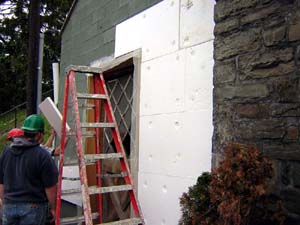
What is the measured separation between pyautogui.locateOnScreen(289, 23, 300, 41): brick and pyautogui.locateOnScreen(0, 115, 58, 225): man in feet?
8.35

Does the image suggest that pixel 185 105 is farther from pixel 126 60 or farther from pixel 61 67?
pixel 61 67

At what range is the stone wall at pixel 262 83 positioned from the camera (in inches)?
107


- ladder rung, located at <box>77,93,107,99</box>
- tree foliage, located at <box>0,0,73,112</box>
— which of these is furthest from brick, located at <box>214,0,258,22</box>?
tree foliage, located at <box>0,0,73,112</box>

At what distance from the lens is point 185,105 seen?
13.7 ft

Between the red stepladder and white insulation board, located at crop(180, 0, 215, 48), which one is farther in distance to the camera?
white insulation board, located at crop(180, 0, 215, 48)

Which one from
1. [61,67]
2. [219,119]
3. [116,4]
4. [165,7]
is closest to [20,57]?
[61,67]

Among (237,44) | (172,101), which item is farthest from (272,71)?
(172,101)

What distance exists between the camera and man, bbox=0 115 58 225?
3.94 meters

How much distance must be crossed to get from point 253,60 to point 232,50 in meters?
0.25

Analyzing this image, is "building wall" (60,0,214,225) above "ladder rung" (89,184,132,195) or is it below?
above

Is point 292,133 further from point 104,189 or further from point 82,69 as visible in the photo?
point 82,69

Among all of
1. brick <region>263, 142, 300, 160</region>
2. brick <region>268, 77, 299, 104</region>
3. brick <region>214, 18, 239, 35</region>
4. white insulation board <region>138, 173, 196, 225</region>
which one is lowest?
white insulation board <region>138, 173, 196, 225</region>

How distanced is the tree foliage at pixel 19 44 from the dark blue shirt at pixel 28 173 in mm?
19949

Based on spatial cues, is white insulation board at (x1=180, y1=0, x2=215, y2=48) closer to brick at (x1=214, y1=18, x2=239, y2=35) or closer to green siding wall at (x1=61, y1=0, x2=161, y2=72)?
brick at (x1=214, y1=18, x2=239, y2=35)
